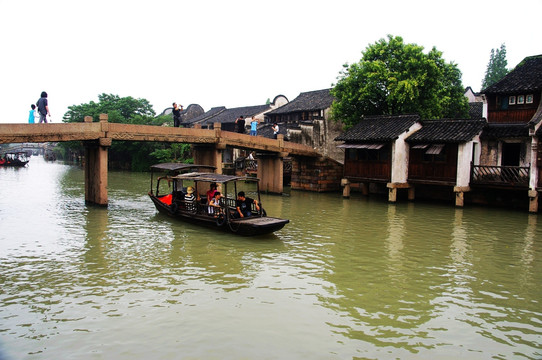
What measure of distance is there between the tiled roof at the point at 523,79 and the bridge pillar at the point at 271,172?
38.7 ft

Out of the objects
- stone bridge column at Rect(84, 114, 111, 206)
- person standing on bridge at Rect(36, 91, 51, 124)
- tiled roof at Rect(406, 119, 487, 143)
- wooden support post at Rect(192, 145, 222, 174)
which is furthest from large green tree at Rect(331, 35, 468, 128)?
person standing on bridge at Rect(36, 91, 51, 124)

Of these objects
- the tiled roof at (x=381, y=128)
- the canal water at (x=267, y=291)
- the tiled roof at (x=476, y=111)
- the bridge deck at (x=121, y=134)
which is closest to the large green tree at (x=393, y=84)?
the tiled roof at (x=381, y=128)

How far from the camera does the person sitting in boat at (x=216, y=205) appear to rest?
13283 millimetres

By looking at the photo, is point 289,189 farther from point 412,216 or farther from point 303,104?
point 412,216

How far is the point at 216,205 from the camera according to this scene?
1359 centimetres

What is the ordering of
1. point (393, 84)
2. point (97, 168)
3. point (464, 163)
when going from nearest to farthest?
point (97, 168), point (464, 163), point (393, 84)

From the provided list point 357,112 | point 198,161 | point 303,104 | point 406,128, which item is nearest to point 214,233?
point 198,161

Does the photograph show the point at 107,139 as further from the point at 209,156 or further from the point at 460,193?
the point at 460,193

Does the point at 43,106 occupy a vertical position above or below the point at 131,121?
below

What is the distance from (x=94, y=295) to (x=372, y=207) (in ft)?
49.7

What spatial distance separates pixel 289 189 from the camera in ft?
96.8

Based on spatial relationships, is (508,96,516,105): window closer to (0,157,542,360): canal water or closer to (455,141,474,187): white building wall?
(455,141,474,187): white building wall

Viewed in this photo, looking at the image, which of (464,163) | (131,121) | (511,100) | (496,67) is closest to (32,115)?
(464,163)

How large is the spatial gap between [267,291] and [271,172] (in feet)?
58.2
